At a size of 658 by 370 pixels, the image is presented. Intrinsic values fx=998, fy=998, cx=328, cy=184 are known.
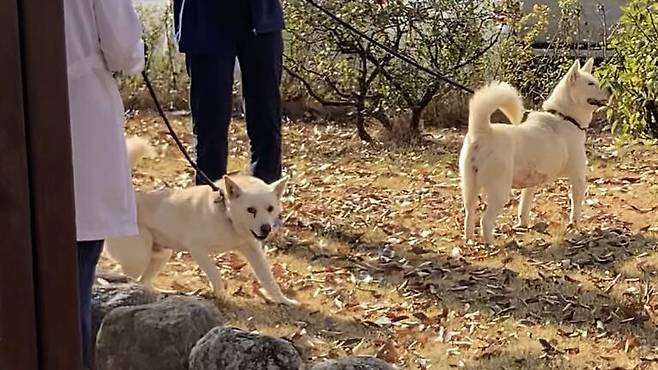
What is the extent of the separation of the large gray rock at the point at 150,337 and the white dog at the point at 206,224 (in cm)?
111

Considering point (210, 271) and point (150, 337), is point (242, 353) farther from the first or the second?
point (210, 271)

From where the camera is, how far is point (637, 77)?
4.67 metres

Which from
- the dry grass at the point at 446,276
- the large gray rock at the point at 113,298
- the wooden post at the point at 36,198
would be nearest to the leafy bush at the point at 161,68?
the dry grass at the point at 446,276

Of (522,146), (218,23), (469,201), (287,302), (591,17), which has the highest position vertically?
(218,23)

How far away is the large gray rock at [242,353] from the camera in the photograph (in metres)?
2.68

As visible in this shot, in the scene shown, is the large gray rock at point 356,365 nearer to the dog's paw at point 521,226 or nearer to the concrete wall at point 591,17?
the dog's paw at point 521,226

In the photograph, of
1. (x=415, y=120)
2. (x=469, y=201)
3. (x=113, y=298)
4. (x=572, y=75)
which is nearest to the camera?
(x=113, y=298)

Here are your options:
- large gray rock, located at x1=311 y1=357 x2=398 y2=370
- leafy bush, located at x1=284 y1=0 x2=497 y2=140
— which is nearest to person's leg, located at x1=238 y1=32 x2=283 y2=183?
large gray rock, located at x1=311 y1=357 x2=398 y2=370

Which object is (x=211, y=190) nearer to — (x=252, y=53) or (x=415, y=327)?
(x=252, y=53)

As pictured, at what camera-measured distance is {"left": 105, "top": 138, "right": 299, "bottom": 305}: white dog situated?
13.6ft

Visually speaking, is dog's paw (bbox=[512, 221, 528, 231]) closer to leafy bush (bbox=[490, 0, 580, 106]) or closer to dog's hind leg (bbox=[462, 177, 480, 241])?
dog's hind leg (bbox=[462, 177, 480, 241])

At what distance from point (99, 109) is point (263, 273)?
1.95 m

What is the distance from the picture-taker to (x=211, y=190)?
4.28 m

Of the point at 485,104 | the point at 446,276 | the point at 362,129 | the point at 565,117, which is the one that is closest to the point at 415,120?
the point at 362,129
